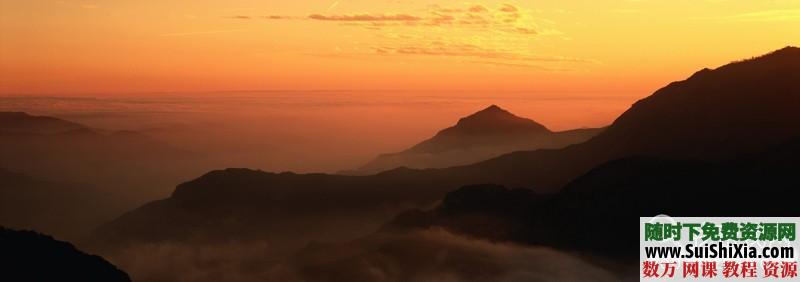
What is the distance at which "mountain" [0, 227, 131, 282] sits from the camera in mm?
114938

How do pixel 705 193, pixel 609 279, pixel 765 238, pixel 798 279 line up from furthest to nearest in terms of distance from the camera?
1. pixel 705 193
2. pixel 609 279
3. pixel 798 279
4. pixel 765 238

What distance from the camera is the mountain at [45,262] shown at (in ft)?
377

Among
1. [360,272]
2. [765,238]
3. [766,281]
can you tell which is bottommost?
[360,272]

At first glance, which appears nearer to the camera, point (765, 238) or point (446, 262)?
point (765, 238)

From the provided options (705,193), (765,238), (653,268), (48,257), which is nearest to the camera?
(765,238)

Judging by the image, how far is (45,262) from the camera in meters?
119

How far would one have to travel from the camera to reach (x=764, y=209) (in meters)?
190

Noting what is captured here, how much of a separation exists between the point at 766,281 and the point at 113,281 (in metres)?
105

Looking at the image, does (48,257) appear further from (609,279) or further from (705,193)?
(705,193)

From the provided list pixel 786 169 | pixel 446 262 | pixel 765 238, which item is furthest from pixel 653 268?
pixel 786 169
